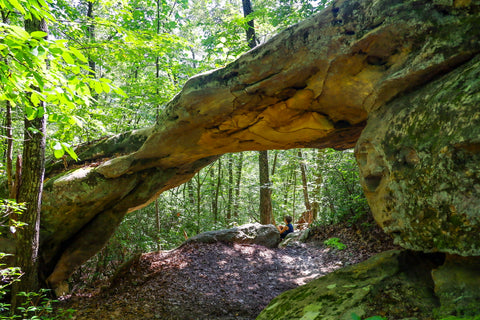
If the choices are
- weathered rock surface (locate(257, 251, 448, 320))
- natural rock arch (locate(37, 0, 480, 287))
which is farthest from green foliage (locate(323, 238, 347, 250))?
weathered rock surface (locate(257, 251, 448, 320))

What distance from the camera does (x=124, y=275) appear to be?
682 cm

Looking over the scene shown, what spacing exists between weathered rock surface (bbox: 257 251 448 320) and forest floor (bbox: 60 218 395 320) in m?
1.92

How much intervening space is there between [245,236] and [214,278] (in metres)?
3.08

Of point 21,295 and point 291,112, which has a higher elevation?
point 291,112

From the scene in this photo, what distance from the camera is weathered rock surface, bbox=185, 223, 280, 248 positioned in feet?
31.2

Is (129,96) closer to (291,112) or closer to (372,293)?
(291,112)

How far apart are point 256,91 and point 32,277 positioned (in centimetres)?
563

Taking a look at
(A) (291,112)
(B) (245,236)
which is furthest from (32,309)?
(B) (245,236)

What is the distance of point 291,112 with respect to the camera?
5.51m

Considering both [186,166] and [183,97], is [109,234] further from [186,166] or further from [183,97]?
[183,97]

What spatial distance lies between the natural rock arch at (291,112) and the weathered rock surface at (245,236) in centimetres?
241

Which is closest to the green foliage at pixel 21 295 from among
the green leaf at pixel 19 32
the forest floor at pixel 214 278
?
the forest floor at pixel 214 278

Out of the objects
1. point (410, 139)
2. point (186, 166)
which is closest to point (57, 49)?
point (410, 139)

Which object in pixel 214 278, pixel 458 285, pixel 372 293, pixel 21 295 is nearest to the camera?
pixel 458 285
